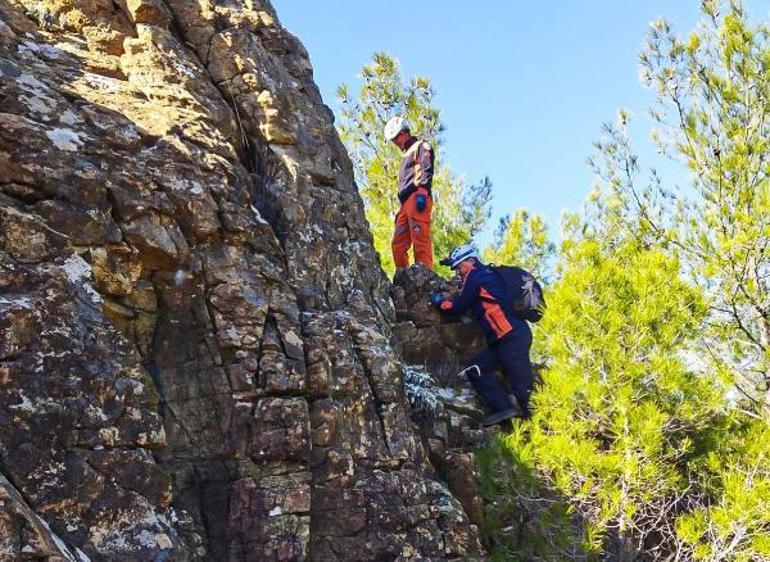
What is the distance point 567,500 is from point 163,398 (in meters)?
3.35

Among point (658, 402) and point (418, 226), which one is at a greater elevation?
point (418, 226)

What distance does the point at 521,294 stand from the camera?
315 inches

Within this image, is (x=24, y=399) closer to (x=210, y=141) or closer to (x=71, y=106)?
(x=71, y=106)

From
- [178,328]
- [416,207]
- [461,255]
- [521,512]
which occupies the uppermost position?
[416,207]

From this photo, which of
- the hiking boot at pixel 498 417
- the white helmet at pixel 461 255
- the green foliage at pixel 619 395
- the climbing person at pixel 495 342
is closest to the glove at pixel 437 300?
the climbing person at pixel 495 342

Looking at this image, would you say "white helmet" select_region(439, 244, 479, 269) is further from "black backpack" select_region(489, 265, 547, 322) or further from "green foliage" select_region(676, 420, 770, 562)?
"green foliage" select_region(676, 420, 770, 562)

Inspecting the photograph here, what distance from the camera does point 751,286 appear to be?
750cm

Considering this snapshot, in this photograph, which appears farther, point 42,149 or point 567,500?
point 567,500

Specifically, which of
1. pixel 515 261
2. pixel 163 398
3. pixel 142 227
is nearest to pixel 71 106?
pixel 142 227

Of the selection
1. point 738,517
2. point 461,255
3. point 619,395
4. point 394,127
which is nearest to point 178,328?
point 619,395

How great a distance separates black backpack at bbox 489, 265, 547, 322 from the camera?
7.89 m

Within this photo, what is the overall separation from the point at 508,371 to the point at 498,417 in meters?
0.58

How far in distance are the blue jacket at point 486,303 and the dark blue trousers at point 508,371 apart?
0.09 m

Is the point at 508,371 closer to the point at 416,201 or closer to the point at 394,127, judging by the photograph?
the point at 416,201
